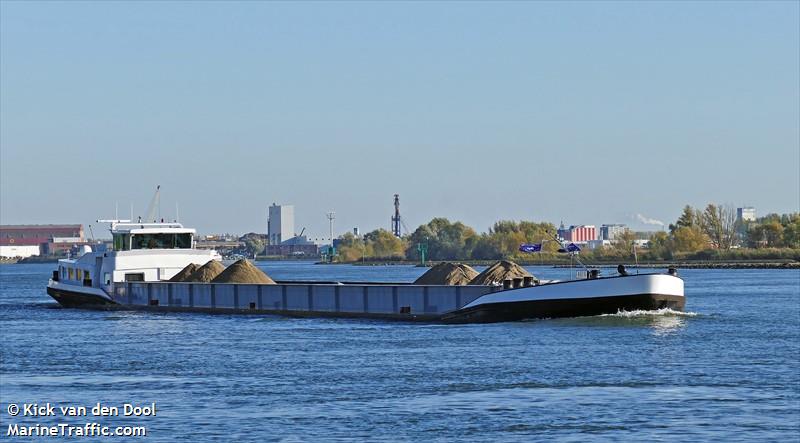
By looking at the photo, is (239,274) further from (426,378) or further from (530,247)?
(426,378)

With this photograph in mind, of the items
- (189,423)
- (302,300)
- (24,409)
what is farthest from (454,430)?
(302,300)

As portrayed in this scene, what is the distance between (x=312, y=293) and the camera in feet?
219

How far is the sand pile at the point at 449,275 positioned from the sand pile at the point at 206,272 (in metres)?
14.1

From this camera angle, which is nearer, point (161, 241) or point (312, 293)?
point (312, 293)

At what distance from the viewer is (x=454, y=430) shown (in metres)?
29.7

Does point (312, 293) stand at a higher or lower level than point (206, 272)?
lower

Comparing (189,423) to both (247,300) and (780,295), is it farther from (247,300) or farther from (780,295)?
(780,295)

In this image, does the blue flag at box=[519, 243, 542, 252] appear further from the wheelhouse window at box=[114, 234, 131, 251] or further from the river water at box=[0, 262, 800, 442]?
the wheelhouse window at box=[114, 234, 131, 251]

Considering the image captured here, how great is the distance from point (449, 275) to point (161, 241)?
68.5ft

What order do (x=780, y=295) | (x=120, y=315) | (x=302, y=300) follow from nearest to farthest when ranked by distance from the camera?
(x=302, y=300) → (x=120, y=315) → (x=780, y=295)

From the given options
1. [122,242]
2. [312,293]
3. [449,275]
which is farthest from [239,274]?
[449,275]

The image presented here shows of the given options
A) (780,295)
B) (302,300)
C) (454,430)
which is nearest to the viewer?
(454,430)

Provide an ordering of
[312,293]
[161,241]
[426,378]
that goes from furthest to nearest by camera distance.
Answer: [161,241]
[312,293]
[426,378]

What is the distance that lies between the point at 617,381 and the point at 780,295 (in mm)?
58313
